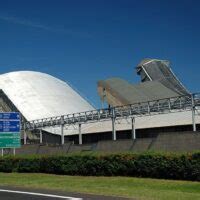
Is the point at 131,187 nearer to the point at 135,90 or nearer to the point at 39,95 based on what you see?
the point at 39,95

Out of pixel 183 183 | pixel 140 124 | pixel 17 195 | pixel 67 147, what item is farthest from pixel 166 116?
pixel 17 195

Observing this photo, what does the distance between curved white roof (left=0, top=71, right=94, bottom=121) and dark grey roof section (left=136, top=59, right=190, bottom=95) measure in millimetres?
12819

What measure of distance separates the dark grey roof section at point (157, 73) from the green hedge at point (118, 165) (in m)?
67.6

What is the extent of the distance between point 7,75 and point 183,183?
248 ft

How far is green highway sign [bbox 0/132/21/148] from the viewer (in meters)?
37.2

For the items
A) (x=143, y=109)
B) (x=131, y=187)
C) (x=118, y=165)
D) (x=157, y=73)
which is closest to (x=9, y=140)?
(x=118, y=165)

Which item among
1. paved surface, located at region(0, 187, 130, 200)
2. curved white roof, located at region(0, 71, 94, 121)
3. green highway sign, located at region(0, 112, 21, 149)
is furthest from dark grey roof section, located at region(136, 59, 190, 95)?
paved surface, located at region(0, 187, 130, 200)

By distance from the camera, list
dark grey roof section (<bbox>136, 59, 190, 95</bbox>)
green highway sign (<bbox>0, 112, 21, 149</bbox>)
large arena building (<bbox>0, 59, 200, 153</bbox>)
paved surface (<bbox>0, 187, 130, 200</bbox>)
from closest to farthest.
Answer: paved surface (<bbox>0, 187, 130, 200</bbox>), green highway sign (<bbox>0, 112, 21, 149</bbox>), large arena building (<bbox>0, 59, 200, 153</bbox>), dark grey roof section (<bbox>136, 59, 190, 95</bbox>)

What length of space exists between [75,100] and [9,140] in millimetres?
58232

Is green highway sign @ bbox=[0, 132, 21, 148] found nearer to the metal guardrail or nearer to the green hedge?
the green hedge

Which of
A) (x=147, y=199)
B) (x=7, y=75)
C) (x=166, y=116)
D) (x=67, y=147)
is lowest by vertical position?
(x=147, y=199)

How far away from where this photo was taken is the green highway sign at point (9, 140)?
122 ft

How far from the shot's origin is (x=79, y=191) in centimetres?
2031

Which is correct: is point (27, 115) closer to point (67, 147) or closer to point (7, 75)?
point (7, 75)
